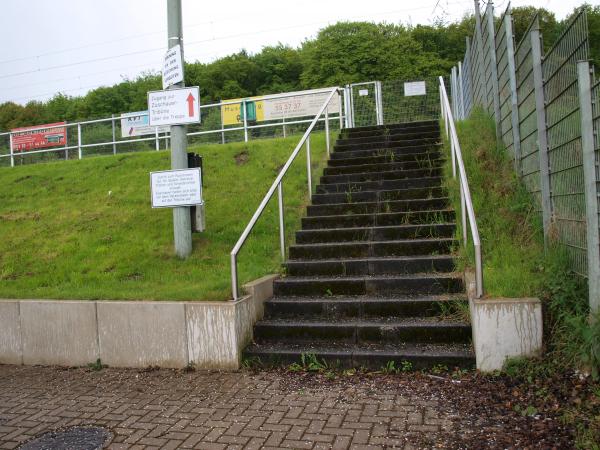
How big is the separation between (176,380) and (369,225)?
134 inches

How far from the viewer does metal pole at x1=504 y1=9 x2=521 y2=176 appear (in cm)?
648

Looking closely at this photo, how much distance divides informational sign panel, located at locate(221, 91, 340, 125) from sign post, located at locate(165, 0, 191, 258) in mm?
7870

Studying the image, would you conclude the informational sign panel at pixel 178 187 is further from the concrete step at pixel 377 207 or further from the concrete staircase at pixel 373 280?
the concrete step at pixel 377 207

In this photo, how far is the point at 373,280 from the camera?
5.84 metres

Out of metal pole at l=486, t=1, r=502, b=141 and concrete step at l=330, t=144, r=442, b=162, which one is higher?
metal pole at l=486, t=1, r=502, b=141

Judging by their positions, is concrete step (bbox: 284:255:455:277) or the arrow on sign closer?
→ concrete step (bbox: 284:255:455:277)

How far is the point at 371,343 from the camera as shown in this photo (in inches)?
202

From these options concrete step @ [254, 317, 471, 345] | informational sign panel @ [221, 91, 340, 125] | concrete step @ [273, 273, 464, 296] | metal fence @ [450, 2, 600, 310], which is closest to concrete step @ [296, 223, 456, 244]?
concrete step @ [273, 273, 464, 296]

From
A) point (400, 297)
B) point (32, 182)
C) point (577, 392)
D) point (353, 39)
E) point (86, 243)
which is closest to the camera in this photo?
point (577, 392)

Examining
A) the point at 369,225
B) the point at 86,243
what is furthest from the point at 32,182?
the point at 369,225

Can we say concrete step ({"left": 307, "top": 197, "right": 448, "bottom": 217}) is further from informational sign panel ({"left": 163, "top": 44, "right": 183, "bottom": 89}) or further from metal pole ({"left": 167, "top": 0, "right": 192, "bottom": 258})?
informational sign panel ({"left": 163, "top": 44, "right": 183, "bottom": 89})

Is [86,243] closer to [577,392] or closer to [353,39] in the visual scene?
[577,392]

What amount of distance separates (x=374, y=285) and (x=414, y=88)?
11603 mm

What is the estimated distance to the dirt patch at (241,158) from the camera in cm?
1109
